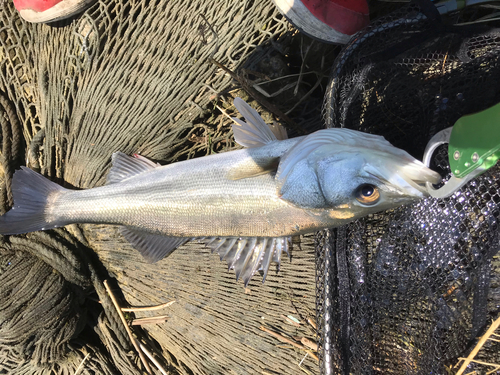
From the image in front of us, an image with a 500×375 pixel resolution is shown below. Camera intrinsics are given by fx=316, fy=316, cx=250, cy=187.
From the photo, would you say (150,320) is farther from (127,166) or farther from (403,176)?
(403,176)

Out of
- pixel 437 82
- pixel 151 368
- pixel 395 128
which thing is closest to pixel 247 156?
pixel 395 128

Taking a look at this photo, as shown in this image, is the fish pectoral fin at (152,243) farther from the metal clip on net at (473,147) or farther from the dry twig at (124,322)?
the metal clip on net at (473,147)

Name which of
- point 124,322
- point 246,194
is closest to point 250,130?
point 246,194

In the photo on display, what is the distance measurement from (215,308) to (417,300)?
1.56 m

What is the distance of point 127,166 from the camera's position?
220 centimetres

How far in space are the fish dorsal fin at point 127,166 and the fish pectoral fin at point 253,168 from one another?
687mm

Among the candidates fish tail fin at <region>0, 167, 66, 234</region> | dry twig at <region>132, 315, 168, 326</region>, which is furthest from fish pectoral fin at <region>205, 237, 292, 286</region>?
dry twig at <region>132, 315, 168, 326</region>

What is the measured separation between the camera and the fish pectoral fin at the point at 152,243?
2066 millimetres

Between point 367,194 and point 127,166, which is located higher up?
point 367,194

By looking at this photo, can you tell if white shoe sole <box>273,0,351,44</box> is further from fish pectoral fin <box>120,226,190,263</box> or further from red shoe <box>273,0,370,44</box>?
fish pectoral fin <box>120,226,190,263</box>

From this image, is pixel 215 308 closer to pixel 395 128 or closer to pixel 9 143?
pixel 395 128

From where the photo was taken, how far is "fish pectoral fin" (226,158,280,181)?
1731mm

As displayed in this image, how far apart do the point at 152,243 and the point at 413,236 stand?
5.71ft

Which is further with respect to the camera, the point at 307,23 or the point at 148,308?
the point at 148,308
